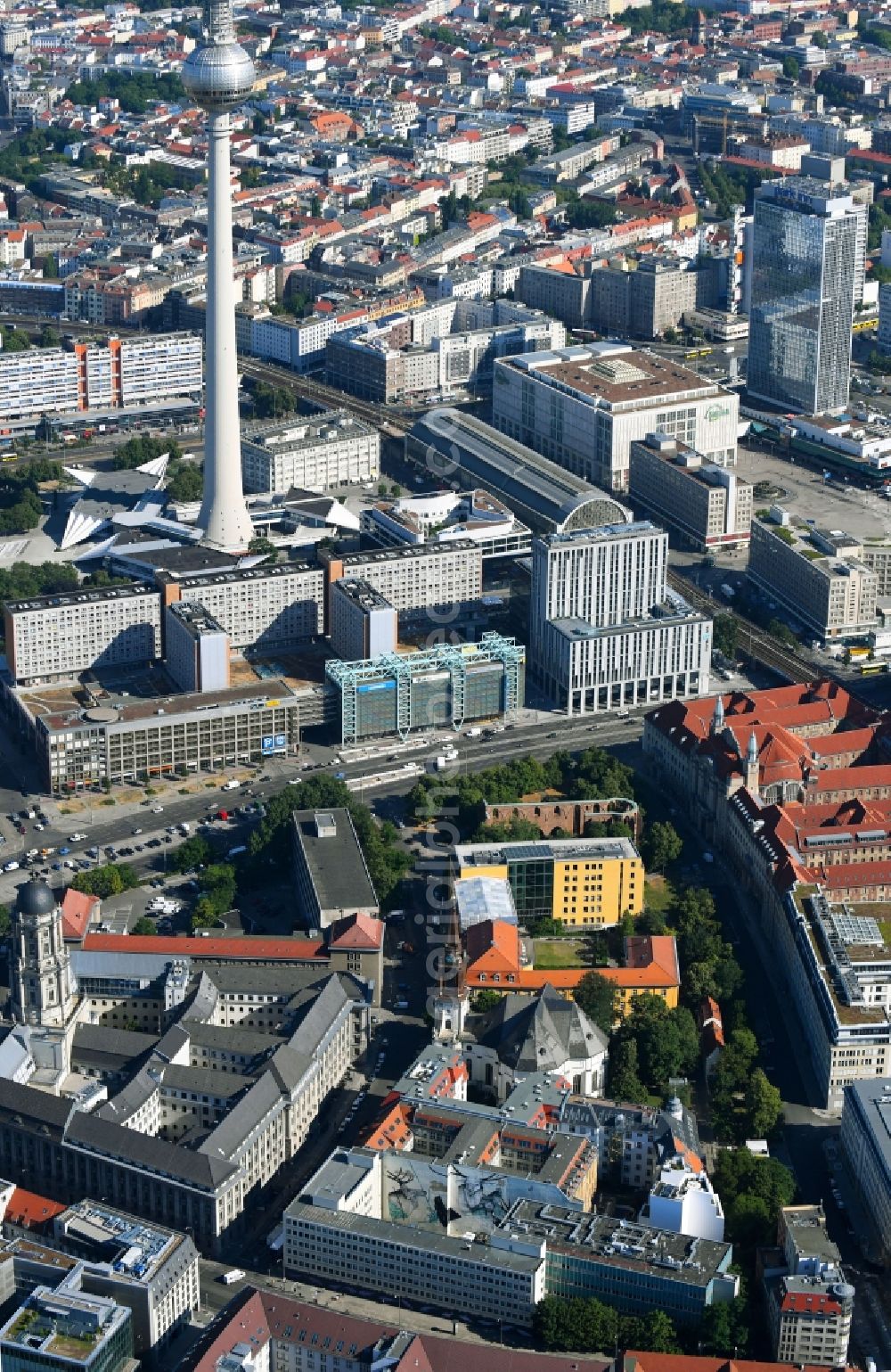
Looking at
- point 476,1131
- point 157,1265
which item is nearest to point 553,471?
point 476,1131

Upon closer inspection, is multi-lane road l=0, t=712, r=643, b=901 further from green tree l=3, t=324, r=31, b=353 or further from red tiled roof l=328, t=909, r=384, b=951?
green tree l=3, t=324, r=31, b=353

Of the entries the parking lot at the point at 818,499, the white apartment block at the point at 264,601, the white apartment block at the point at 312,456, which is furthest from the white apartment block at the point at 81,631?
the parking lot at the point at 818,499

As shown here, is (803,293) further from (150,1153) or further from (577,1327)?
(577,1327)

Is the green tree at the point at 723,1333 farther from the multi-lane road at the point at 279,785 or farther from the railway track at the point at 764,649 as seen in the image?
the railway track at the point at 764,649

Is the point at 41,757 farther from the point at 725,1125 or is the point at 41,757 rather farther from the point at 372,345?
the point at 372,345

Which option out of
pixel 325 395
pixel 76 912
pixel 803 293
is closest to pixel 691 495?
pixel 803 293

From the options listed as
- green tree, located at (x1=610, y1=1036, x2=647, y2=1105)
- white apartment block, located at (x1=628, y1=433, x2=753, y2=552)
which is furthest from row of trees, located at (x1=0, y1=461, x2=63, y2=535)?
green tree, located at (x1=610, y1=1036, x2=647, y2=1105)
